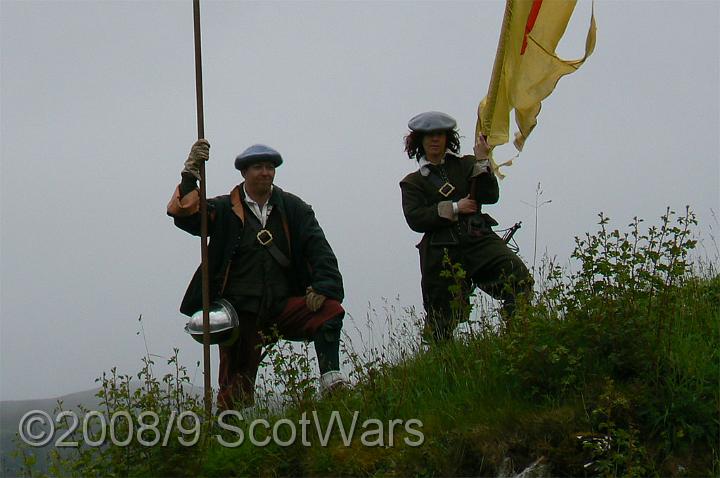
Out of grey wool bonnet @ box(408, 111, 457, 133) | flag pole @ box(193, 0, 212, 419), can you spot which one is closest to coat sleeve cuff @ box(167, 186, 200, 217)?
flag pole @ box(193, 0, 212, 419)

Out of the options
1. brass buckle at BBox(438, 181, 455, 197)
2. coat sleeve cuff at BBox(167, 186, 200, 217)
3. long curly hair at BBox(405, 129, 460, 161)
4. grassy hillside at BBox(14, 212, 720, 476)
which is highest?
long curly hair at BBox(405, 129, 460, 161)

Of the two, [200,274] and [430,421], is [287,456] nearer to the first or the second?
[430,421]

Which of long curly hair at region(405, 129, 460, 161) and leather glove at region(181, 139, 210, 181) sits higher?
long curly hair at region(405, 129, 460, 161)

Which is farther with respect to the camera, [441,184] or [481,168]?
[441,184]

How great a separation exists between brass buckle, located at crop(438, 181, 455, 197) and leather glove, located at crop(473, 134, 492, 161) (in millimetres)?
303

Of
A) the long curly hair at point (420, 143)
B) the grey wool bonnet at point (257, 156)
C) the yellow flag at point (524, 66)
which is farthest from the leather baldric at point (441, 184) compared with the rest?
the grey wool bonnet at point (257, 156)

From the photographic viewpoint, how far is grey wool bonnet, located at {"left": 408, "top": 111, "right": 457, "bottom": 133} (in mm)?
8594

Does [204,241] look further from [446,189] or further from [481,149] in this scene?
[481,149]

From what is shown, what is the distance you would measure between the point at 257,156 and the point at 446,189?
1.41m

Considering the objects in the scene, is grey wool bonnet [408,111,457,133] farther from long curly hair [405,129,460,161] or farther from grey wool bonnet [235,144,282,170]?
grey wool bonnet [235,144,282,170]

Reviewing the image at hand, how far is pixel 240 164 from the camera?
8414 mm

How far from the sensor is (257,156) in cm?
831

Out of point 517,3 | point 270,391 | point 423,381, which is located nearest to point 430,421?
point 423,381

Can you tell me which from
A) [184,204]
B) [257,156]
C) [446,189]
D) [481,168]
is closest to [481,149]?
[481,168]
